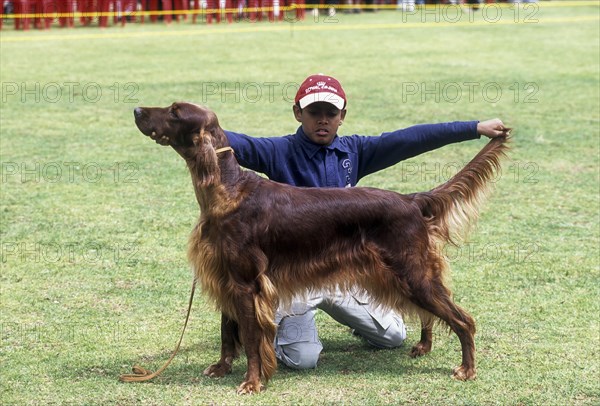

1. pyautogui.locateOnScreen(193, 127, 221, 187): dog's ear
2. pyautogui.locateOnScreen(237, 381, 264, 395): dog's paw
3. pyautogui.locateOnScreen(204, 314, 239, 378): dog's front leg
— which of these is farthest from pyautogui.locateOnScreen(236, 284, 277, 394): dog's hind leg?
pyautogui.locateOnScreen(193, 127, 221, 187): dog's ear

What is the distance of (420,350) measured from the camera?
5.12 metres

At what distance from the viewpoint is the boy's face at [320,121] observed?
499cm

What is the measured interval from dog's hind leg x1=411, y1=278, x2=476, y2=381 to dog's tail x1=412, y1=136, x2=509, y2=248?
10.1 inches

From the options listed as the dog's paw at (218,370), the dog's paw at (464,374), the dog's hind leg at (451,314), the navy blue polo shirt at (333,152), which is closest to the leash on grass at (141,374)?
the dog's paw at (218,370)

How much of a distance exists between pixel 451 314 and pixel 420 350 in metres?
0.50

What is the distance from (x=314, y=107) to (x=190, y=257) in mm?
1057

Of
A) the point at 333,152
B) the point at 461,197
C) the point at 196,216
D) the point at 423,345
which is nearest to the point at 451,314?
the point at 423,345

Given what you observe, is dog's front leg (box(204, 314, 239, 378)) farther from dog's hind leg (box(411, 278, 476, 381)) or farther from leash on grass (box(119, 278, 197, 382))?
dog's hind leg (box(411, 278, 476, 381))

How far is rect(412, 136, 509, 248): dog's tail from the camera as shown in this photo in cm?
477

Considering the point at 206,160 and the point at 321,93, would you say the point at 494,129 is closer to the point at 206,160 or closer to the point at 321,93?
the point at 321,93

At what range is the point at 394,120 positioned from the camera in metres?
12.1

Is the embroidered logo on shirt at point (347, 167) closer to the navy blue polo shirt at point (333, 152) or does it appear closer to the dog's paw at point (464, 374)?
the navy blue polo shirt at point (333, 152)

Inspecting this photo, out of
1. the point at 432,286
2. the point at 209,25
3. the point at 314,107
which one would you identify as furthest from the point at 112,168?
the point at 209,25

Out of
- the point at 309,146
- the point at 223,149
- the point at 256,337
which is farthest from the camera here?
the point at 309,146
